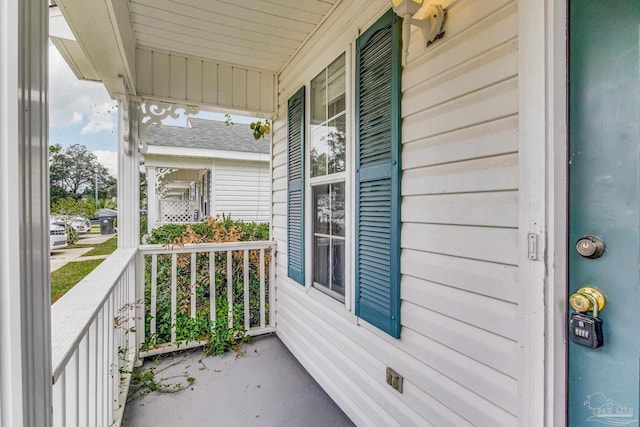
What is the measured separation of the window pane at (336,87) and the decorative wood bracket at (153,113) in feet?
5.06

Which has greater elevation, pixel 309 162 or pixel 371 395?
pixel 309 162

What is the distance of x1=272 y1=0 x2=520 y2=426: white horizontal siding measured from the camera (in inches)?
45.8

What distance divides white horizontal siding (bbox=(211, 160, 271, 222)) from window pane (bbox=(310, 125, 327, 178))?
520 centimetres

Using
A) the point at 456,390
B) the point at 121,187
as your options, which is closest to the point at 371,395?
the point at 456,390

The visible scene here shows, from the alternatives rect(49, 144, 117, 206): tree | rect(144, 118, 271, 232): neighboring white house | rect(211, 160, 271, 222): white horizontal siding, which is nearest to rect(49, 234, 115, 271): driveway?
rect(49, 144, 117, 206): tree

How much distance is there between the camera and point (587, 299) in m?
0.97

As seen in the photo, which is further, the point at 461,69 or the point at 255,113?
the point at 255,113

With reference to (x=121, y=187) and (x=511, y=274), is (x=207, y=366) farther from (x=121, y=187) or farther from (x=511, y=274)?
(x=511, y=274)

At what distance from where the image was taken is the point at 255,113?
3.46 m

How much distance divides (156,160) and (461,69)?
7297 millimetres

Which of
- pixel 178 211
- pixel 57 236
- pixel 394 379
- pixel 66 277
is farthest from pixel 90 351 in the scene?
pixel 178 211

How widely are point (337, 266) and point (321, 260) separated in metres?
0.27

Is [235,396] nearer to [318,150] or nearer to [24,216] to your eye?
[318,150]

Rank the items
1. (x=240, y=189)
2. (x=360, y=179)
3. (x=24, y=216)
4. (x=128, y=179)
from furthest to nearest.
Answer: (x=240, y=189) < (x=128, y=179) < (x=360, y=179) < (x=24, y=216)
